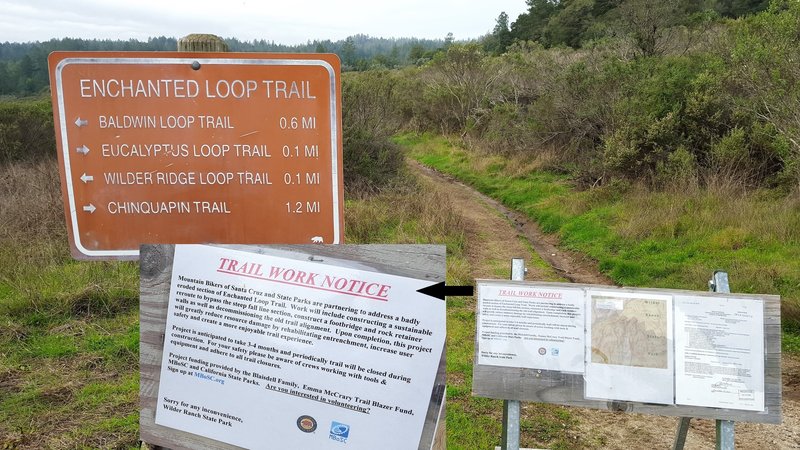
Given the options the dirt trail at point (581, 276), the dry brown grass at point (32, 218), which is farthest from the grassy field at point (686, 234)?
the dry brown grass at point (32, 218)

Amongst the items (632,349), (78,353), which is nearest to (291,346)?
(632,349)

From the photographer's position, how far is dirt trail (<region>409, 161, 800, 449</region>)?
385cm

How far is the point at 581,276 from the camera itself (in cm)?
732

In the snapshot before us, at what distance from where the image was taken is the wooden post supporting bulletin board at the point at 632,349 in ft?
7.07

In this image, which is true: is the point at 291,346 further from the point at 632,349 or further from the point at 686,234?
the point at 686,234

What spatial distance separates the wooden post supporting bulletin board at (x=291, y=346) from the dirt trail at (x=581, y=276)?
2.52 m

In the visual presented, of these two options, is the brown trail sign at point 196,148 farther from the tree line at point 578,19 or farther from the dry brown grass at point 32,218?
the tree line at point 578,19

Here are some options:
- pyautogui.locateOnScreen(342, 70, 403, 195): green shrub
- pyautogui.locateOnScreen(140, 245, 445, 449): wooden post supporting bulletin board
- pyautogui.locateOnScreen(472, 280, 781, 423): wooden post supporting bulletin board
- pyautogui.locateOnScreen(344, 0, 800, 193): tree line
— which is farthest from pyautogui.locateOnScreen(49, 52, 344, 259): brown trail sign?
pyautogui.locateOnScreen(342, 70, 403, 195): green shrub

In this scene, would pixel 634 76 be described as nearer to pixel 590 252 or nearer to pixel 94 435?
pixel 590 252

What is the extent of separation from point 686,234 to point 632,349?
21.3ft

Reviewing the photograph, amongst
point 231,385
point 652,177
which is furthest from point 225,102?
point 652,177

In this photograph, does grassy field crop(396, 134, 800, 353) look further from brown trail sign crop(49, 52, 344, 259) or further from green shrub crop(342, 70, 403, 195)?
brown trail sign crop(49, 52, 344, 259)

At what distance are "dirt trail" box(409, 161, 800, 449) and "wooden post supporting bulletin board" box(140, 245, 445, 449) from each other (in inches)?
99.3

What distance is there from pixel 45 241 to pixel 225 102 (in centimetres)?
651
